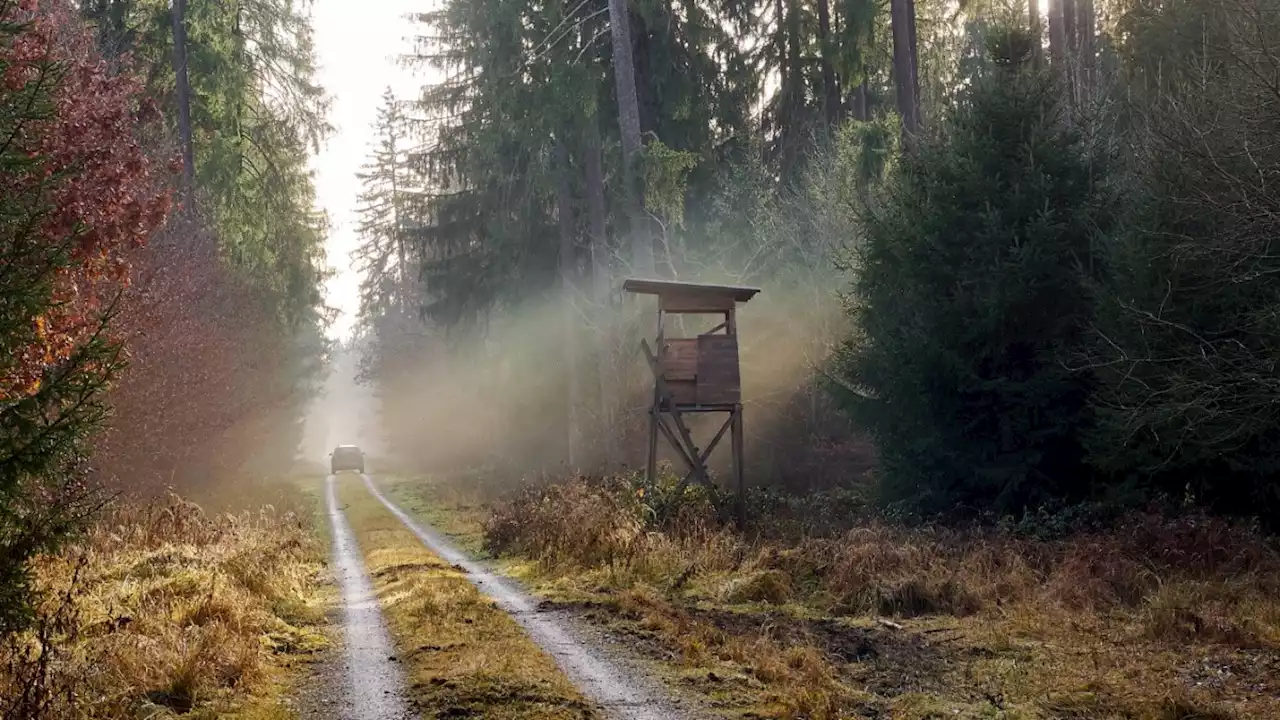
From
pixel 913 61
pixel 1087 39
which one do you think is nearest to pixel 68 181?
pixel 913 61

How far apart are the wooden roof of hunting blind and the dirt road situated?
657 cm

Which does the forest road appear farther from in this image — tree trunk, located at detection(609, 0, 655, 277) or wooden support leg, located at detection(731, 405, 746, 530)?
tree trunk, located at detection(609, 0, 655, 277)

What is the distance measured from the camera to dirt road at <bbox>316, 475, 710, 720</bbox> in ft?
28.5

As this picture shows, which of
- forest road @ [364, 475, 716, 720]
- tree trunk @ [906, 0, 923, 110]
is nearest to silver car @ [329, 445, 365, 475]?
tree trunk @ [906, 0, 923, 110]

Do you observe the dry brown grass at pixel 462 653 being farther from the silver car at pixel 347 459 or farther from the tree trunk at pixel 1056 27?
the silver car at pixel 347 459

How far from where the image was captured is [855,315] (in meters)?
22.8

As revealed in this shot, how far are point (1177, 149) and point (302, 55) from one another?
2408cm

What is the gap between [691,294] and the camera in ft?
69.3

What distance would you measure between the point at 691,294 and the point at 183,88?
52.7 feet

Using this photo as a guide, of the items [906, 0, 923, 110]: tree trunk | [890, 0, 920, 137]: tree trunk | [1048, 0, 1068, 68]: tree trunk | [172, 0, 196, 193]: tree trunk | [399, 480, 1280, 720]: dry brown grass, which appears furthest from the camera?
[1048, 0, 1068, 68]: tree trunk

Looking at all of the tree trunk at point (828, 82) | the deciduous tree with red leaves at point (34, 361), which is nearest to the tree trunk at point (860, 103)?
the tree trunk at point (828, 82)

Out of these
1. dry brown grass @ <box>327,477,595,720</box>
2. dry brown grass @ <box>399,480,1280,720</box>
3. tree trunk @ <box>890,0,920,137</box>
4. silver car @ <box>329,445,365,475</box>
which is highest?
tree trunk @ <box>890,0,920,137</box>

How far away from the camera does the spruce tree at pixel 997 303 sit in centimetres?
1842

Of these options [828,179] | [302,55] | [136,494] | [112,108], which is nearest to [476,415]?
[302,55]
